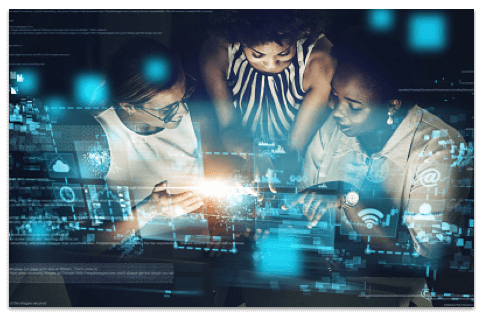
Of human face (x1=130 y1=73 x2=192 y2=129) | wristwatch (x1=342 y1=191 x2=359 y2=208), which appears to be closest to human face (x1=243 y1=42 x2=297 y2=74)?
human face (x1=130 y1=73 x2=192 y2=129)

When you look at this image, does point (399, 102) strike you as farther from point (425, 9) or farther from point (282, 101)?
point (282, 101)

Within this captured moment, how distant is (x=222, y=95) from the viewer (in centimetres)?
131

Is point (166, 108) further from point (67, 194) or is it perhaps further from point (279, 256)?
point (279, 256)

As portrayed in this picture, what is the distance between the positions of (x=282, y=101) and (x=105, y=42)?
0.95 m

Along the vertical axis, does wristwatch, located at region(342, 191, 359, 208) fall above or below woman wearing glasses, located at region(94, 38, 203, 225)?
below

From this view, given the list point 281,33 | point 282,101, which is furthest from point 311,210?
point 281,33

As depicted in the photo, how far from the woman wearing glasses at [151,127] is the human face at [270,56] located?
33 centimetres

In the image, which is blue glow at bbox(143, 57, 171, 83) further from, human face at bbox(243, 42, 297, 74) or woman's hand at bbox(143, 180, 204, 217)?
woman's hand at bbox(143, 180, 204, 217)

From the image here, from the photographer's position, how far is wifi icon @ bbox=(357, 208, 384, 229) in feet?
4.40

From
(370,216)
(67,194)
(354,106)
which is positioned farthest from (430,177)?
(67,194)

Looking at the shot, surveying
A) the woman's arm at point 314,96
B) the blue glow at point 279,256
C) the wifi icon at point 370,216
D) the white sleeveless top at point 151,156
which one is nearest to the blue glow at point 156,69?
the white sleeveless top at point 151,156

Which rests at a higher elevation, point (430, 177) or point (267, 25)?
point (267, 25)

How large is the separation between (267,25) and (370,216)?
1095 millimetres

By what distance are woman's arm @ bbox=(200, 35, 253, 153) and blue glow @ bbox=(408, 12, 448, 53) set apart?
897 mm
